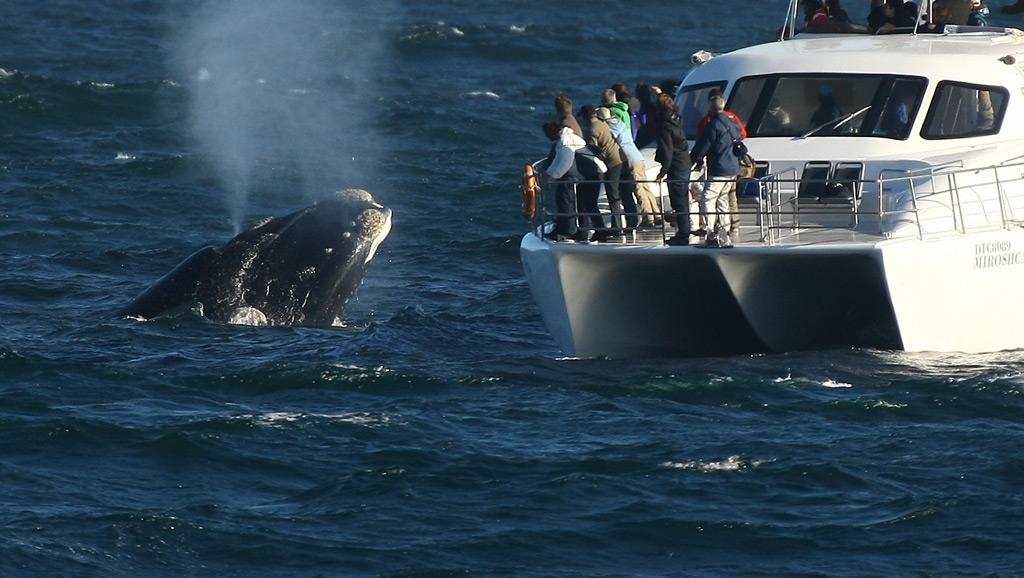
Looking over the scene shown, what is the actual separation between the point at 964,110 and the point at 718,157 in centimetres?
350

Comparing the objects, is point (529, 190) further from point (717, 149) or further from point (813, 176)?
point (813, 176)

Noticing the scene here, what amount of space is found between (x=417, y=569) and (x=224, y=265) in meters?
7.76

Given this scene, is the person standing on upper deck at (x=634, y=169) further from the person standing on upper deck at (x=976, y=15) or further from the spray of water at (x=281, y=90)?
the spray of water at (x=281, y=90)

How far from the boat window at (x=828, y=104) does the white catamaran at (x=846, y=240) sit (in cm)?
2

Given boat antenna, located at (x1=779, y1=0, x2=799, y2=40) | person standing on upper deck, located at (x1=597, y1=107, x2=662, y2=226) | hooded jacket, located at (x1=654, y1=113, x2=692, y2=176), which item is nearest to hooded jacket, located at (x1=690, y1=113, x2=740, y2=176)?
hooded jacket, located at (x1=654, y1=113, x2=692, y2=176)

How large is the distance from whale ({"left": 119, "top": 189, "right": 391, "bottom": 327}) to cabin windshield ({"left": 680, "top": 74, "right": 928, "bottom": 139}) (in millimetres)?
4471

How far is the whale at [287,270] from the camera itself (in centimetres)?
1934

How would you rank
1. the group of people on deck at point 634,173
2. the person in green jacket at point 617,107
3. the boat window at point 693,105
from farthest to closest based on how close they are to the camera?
the boat window at point 693,105, the person in green jacket at point 617,107, the group of people on deck at point 634,173

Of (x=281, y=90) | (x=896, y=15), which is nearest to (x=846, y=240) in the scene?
(x=896, y=15)

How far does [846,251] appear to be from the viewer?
54.4ft

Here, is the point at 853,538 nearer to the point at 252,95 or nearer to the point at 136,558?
the point at 136,558

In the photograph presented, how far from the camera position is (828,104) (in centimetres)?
1942

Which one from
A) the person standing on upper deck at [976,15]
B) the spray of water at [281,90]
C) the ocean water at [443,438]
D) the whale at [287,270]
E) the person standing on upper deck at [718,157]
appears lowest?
the spray of water at [281,90]

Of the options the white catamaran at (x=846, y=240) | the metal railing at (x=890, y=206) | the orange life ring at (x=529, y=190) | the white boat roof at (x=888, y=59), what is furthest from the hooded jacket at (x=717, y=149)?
the white boat roof at (x=888, y=59)
